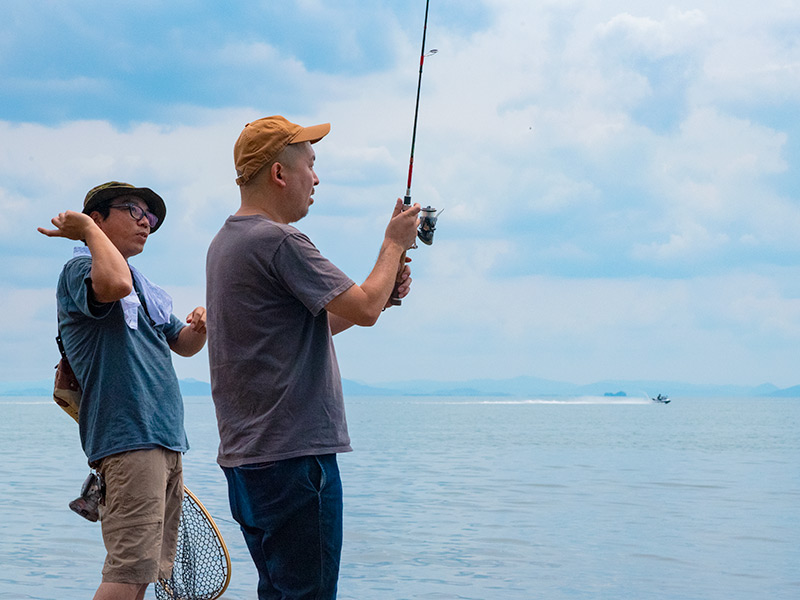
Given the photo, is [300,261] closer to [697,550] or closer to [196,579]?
[196,579]

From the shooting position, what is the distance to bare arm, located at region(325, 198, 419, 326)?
2.57m

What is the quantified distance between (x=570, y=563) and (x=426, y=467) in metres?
11.8

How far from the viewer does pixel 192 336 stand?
3.79m

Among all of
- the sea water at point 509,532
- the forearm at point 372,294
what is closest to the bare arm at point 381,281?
the forearm at point 372,294

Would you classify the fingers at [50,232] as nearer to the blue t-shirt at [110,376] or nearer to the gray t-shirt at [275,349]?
the blue t-shirt at [110,376]

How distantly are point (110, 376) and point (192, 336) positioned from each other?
0.45m

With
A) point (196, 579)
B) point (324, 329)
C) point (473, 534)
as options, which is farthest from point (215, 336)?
point (473, 534)

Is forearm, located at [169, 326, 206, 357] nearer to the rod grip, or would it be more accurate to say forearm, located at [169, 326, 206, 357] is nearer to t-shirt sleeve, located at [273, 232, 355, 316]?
the rod grip

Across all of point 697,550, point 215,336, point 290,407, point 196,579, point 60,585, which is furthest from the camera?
point 697,550

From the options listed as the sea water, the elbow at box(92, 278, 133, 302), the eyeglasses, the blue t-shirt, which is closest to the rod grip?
the elbow at box(92, 278, 133, 302)

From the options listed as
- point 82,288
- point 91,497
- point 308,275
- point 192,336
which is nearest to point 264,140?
point 308,275

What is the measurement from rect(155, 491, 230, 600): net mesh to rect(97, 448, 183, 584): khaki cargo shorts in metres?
0.76

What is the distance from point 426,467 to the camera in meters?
20.2

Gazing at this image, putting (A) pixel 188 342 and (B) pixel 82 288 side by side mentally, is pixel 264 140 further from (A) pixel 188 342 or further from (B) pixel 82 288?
(A) pixel 188 342
